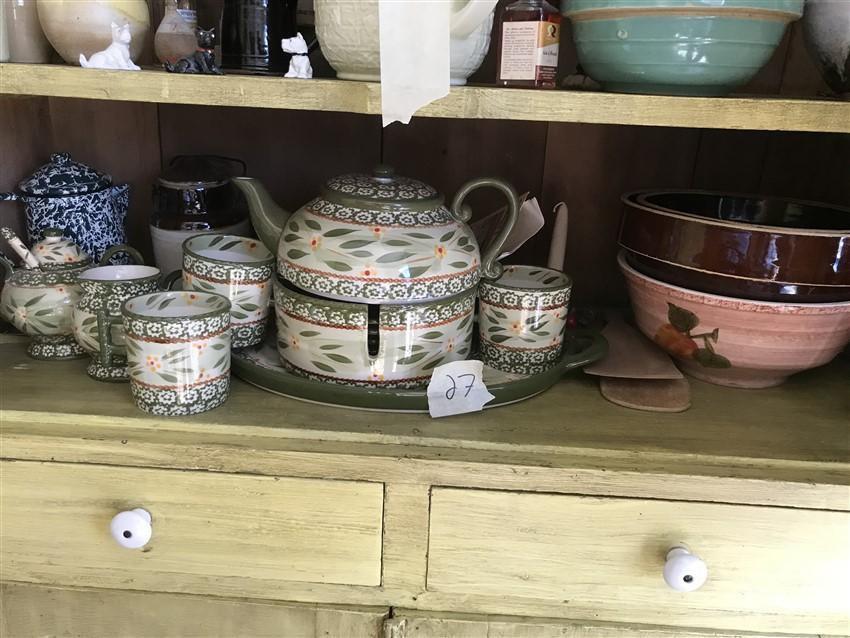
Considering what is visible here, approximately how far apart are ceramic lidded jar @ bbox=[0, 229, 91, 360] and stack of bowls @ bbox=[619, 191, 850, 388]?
607 millimetres

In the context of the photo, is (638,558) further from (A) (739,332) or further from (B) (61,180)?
(B) (61,180)

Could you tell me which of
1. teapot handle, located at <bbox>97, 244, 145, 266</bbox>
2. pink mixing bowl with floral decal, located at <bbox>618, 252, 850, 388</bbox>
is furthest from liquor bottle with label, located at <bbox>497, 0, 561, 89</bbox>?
teapot handle, located at <bbox>97, 244, 145, 266</bbox>

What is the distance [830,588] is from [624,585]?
0.62 ft

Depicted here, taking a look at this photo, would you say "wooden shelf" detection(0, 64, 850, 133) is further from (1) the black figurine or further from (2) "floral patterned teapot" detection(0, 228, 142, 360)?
(2) "floral patterned teapot" detection(0, 228, 142, 360)

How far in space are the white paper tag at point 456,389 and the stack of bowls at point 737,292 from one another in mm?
225

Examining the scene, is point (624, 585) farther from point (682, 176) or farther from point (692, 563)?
point (682, 176)

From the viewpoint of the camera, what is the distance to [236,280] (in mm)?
740

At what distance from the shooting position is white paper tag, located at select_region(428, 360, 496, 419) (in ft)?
2.26

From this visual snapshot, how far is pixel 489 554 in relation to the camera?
68 centimetres

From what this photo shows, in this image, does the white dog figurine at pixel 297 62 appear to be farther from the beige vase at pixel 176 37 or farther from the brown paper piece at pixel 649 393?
the brown paper piece at pixel 649 393

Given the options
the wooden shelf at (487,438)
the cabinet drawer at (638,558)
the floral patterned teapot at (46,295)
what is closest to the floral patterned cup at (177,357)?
the wooden shelf at (487,438)

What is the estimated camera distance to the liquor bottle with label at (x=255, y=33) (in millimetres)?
765

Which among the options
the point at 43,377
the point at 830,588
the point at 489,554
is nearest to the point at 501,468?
the point at 489,554

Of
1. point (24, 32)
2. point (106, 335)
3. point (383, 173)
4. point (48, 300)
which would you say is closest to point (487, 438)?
point (383, 173)
